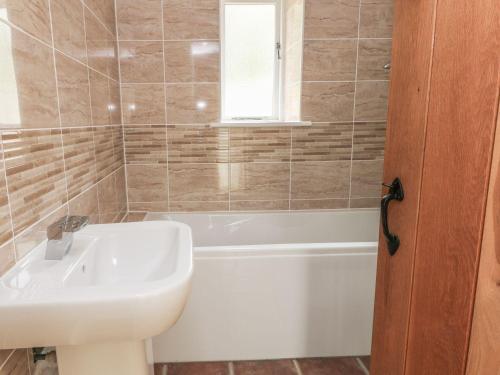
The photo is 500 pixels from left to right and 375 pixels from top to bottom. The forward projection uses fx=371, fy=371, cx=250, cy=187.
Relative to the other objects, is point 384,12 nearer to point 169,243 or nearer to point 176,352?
point 169,243

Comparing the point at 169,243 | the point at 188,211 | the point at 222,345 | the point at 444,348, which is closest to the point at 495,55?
the point at 444,348

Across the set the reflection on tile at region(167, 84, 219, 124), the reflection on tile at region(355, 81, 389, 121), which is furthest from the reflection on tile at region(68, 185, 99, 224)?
the reflection on tile at region(355, 81, 389, 121)

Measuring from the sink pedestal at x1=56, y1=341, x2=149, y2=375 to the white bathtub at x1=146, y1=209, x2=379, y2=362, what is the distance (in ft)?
2.77

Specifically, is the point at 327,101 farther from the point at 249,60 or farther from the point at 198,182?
the point at 198,182

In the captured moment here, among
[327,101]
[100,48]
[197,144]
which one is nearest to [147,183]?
[197,144]

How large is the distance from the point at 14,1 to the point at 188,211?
6.01 feet

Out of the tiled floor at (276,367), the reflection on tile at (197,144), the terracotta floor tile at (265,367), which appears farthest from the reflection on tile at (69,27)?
the terracotta floor tile at (265,367)

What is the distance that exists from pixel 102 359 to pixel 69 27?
1.24 meters

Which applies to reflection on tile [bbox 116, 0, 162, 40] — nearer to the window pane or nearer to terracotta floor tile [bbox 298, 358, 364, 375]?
the window pane

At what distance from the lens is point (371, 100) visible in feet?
8.80

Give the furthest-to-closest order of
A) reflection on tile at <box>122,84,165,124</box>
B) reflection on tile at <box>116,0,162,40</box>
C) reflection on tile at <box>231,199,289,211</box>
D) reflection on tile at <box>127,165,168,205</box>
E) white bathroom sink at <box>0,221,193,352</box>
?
reflection on tile at <box>231,199,289,211</box> → reflection on tile at <box>127,165,168,205</box> → reflection on tile at <box>122,84,165,124</box> → reflection on tile at <box>116,0,162,40</box> → white bathroom sink at <box>0,221,193,352</box>

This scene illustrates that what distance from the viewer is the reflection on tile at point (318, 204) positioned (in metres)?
2.78

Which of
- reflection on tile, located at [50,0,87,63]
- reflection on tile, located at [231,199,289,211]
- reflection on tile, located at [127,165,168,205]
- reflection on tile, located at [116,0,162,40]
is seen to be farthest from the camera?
reflection on tile, located at [231,199,289,211]

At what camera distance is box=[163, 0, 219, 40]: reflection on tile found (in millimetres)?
2453
